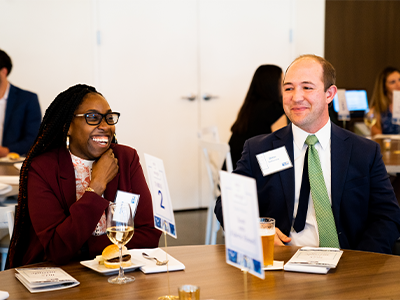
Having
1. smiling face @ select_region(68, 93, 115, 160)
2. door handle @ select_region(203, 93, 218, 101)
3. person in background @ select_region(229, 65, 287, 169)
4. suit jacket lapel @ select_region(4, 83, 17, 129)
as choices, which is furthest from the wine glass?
door handle @ select_region(203, 93, 218, 101)

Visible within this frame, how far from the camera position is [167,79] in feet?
17.4

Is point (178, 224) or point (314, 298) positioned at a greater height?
point (314, 298)

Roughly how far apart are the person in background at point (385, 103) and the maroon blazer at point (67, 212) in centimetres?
352

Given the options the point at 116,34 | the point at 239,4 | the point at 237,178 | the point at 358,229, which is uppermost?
the point at 239,4

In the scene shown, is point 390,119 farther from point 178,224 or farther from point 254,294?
point 254,294

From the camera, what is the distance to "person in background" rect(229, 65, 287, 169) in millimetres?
3996

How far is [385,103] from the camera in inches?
201

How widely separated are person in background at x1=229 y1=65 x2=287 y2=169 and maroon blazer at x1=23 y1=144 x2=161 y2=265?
2.12m

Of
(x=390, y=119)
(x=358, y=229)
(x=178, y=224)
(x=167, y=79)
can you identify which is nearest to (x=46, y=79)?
(x=167, y=79)

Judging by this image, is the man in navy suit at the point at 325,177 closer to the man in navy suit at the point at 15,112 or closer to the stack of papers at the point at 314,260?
the stack of papers at the point at 314,260

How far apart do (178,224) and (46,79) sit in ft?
6.35

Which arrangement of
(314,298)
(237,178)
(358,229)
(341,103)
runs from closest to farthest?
(237,178), (314,298), (358,229), (341,103)

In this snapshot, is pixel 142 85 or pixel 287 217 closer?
pixel 287 217

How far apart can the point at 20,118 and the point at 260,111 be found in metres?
1.98
